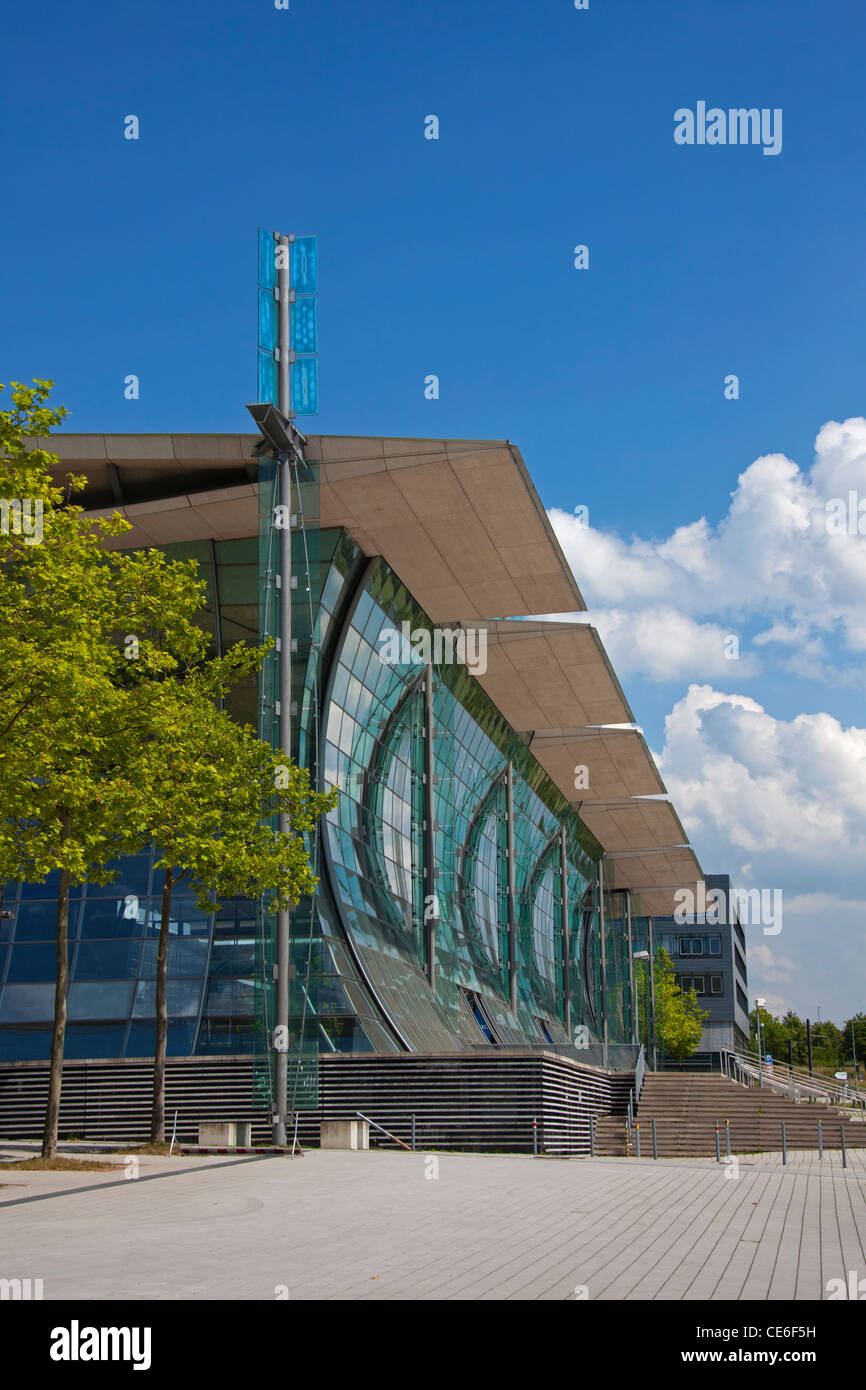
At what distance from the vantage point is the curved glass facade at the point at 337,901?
26797 mm

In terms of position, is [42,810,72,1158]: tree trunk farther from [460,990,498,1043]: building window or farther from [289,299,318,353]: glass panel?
[460,990,498,1043]: building window

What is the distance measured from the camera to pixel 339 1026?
26375 millimetres

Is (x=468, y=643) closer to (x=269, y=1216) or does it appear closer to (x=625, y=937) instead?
(x=269, y=1216)

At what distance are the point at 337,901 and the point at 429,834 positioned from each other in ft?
26.6

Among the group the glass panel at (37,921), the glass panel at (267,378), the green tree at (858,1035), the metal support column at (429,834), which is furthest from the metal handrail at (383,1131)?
the green tree at (858,1035)

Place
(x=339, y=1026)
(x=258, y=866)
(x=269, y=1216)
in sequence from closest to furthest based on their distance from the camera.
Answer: (x=269, y=1216) < (x=258, y=866) < (x=339, y=1026)

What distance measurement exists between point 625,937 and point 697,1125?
4264 centimetres

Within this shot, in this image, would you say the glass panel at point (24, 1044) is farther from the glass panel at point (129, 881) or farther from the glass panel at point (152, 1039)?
the glass panel at point (129, 881)

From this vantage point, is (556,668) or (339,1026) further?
(556,668)

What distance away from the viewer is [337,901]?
29.8m

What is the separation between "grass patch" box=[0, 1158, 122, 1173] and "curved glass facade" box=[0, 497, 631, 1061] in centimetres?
417

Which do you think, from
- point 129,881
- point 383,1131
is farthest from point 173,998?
point 383,1131
